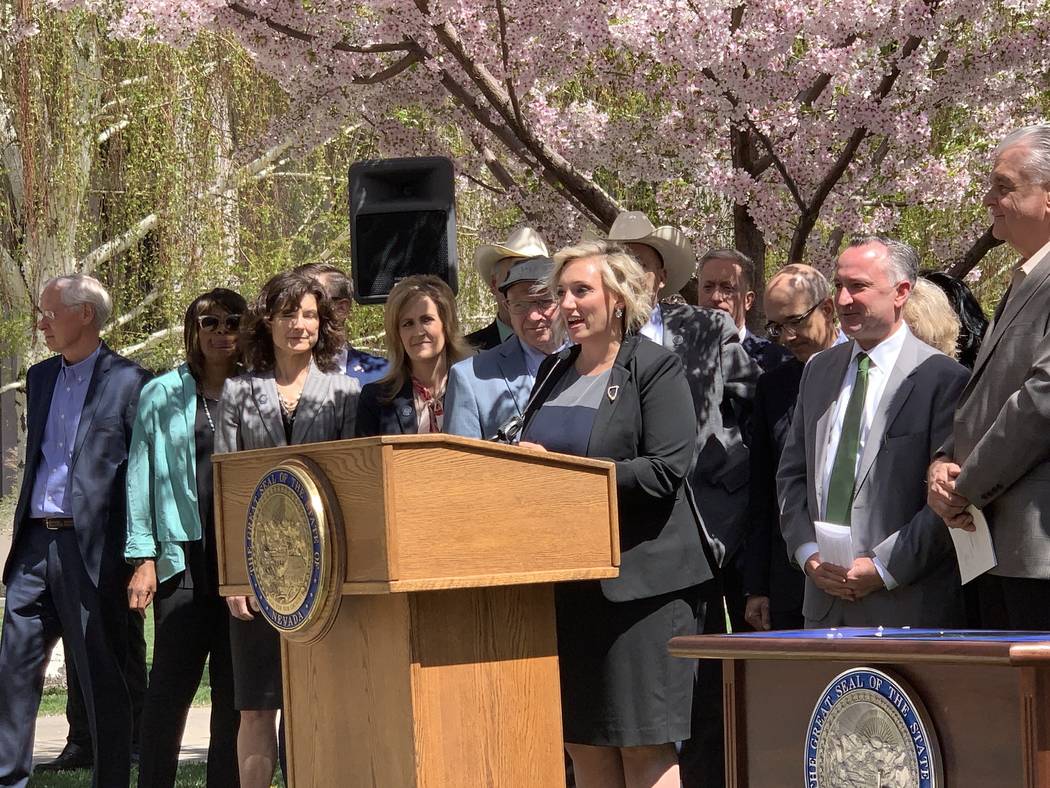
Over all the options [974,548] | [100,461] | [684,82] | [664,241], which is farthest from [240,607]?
[684,82]

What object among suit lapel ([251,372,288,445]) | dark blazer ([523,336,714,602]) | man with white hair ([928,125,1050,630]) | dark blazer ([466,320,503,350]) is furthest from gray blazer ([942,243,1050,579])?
dark blazer ([466,320,503,350])

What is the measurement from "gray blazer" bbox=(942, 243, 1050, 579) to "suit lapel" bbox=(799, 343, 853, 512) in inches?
26.7

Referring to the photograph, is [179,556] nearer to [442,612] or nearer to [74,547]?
[74,547]

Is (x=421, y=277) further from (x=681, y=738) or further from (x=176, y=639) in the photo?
(x=681, y=738)

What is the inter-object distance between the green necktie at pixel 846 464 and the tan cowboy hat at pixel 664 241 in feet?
6.15

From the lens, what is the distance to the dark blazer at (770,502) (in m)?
6.16

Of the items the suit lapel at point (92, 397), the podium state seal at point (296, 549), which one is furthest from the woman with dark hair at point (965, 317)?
the suit lapel at point (92, 397)

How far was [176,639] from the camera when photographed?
270 inches

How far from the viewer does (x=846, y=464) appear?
525cm

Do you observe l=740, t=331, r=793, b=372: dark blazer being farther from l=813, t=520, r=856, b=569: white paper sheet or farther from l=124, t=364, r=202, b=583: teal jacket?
l=124, t=364, r=202, b=583: teal jacket

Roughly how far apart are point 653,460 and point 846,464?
2.08ft

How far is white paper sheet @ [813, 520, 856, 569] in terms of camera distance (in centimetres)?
514

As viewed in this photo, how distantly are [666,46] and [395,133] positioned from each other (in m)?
2.70

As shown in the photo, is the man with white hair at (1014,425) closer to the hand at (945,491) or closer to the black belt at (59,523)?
the hand at (945,491)
